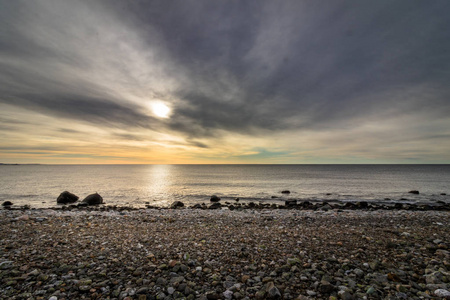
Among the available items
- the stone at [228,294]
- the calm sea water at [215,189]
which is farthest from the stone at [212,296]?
the calm sea water at [215,189]

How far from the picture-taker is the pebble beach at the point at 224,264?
504 cm

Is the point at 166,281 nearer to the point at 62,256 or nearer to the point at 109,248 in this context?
the point at 109,248

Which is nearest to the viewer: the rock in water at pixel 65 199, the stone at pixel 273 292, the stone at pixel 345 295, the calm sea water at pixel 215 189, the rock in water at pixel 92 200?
the stone at pixel 345 295

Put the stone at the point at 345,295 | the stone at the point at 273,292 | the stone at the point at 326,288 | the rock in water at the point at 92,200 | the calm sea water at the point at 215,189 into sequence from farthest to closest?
the calm sea water at the point at 215,189, the rock in water at the point at 92,200, the stone at the point at 326,288, the stone at the point at 273,292, the stone at the point at 345,295

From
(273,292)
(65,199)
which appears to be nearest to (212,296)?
(273,292)

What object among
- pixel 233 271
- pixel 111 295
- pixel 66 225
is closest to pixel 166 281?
pixel 111 295

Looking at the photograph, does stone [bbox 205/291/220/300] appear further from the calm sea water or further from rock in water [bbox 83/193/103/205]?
rock in water [bbox 83/193/103/205]

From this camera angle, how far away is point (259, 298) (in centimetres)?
477

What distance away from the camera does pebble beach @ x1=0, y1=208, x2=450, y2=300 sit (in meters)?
5.04

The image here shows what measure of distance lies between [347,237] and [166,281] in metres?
8.33

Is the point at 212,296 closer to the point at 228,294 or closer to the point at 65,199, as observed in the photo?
the point at 228,294

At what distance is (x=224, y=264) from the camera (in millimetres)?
6488

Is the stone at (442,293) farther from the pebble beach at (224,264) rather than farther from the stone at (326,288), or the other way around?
the stone at (326,288)

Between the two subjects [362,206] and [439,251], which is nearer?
[439,251]
